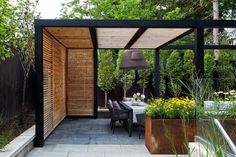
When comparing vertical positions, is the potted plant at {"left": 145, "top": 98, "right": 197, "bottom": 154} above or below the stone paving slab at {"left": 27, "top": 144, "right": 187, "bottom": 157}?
above

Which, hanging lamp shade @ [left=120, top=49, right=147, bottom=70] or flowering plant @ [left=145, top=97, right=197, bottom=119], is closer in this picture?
flowering plant @ [left=145, top=97, right=197, bottom=119]

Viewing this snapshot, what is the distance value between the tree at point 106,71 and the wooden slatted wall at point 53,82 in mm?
2140

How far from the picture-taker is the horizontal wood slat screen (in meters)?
12.5

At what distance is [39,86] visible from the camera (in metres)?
7.50

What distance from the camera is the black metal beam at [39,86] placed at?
7395 mm

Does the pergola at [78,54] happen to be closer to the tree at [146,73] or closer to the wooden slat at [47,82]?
the wooden slat at [47,82]

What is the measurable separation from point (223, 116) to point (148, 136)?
3159 mm

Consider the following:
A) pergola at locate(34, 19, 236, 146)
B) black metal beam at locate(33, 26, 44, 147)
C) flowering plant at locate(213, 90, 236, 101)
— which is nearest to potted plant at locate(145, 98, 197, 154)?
flowering plant at locate(213, 90, 236, 101)

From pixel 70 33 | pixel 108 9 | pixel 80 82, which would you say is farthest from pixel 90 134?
pixel 108 9

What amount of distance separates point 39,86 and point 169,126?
2.90 m

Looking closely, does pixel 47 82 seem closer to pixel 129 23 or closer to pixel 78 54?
pixel 129 23

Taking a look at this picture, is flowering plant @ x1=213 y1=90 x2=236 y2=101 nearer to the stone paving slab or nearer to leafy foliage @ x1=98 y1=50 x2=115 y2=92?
the stone paving slab

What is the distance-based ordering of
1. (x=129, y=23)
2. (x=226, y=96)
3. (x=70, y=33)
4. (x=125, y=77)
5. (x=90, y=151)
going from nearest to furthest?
1. (x=226, y=96)
2. (x=90, y=151)
3. (x=129, y=23)
4. (x=70, y=33)
5. (x=125, y=77)

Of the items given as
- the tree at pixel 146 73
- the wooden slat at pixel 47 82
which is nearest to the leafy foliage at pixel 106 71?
the tree at pixel 146 73
